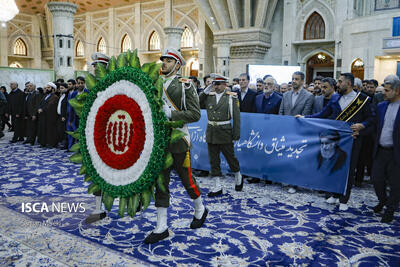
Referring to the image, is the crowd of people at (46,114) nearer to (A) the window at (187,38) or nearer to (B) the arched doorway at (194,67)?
(A) the window at (187,38)

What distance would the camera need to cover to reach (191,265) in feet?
8.75

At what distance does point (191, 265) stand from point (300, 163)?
106 inches

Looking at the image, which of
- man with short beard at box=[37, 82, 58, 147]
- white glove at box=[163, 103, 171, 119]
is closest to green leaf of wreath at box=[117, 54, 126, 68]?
white glove at box=[163, 103, 171, 119]

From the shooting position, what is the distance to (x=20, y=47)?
29.0 meters

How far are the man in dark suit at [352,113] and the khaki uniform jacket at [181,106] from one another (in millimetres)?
2118

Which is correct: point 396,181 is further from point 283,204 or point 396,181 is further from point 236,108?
point 236,108

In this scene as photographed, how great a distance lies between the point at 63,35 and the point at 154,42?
1336 cm

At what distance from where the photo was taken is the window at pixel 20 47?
28689mm

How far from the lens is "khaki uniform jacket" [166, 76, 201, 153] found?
306cm

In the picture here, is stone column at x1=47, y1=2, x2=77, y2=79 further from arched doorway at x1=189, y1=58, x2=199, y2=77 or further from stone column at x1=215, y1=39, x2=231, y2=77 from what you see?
arched doorway at x1=189, y1=58, x2=199, y2=77

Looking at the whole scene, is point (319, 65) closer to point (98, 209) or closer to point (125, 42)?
point (125, 42)

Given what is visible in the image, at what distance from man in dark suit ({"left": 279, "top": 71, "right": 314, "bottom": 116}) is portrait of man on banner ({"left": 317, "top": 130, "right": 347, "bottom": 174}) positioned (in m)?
0.61

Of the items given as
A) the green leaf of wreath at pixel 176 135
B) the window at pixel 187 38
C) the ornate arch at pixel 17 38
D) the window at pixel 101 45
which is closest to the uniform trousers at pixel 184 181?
the green leaf of wreath at pixel 176 135

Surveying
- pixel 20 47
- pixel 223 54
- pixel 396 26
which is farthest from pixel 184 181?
pixel 20 47
